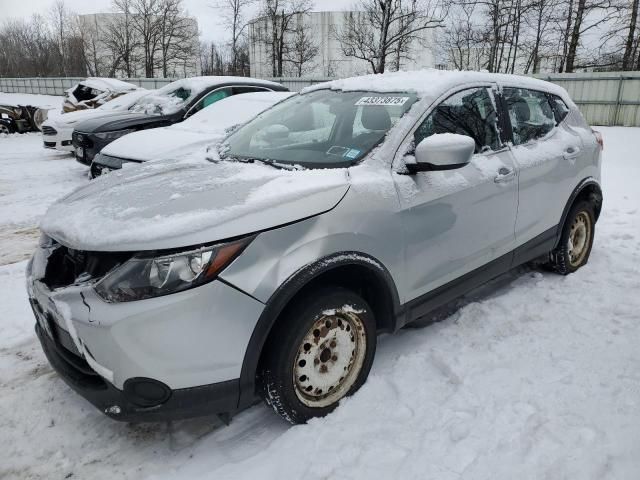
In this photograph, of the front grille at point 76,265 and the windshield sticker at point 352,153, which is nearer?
the front grille at point 76,265

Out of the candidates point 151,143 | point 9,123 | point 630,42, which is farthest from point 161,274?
point 630,42

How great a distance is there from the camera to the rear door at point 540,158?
3625 millimetres

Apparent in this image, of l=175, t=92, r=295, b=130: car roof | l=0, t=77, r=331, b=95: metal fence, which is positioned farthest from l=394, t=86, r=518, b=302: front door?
l=0, t=77, r=331, b=95: metal fence

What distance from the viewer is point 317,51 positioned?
43.1 metres

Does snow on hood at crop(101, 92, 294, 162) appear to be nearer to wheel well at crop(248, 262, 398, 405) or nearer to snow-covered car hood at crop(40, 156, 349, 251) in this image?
snow-covered car hood at crop(40, 156, 349, 251)

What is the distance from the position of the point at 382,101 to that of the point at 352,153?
1.73 feet

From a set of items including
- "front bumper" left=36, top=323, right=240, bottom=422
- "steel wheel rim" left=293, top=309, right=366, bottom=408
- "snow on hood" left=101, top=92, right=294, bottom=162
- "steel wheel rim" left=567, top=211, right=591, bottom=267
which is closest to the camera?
"front bumper" left=36, top=323, right=240, bottom=422

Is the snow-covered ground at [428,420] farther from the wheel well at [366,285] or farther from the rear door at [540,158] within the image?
the rear door at [540,158]

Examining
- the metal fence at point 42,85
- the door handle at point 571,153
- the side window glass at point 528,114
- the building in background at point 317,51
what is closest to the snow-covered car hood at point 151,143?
the side window glass at point 528,114

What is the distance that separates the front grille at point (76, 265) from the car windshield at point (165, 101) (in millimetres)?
6773

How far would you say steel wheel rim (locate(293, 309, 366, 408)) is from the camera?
2453mm

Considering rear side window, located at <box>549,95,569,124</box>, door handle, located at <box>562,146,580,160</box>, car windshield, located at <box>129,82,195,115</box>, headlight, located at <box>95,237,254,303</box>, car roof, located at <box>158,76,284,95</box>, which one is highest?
car roof, located at <box>158,76,284,95</box>

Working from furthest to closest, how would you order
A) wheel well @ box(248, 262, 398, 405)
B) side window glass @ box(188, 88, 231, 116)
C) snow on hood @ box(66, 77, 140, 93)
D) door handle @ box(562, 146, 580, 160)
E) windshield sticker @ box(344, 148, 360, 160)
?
snow on hood @ box(66, 77, 140, 93) < side window glass @ box(188, 88, 231, 116) < door handle @ box(562, 146, 580, 160) < windshield sticker @ box(344, 148, 360, 160) < wheel well @ box(248, 262, 398, 405)

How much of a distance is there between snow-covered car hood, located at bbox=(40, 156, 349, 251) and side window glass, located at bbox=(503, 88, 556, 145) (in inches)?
68.3
